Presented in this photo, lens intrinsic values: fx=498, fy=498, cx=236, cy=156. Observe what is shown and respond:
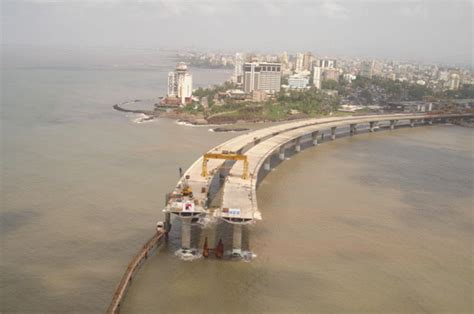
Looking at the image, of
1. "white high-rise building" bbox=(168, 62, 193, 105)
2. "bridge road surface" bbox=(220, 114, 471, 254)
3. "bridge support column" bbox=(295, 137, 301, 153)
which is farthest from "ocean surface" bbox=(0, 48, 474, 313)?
"white high-rise building" bbox=(168, 62, 193, 105)

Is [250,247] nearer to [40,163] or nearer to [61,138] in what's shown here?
[40,163]

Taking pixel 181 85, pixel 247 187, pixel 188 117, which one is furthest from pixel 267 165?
pixel 181 85

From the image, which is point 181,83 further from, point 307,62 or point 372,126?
point 307,62

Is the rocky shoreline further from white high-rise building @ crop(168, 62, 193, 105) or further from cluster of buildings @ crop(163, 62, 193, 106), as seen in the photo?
white high-rise building @ crop(168, 62, 193, 105)

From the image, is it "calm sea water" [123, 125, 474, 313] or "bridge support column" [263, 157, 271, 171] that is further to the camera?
"bridge support column" [263, 157, 271, 171]

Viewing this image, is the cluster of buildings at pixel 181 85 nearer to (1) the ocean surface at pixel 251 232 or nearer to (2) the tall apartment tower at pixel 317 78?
(1) the ocean surface at pixel 251 232

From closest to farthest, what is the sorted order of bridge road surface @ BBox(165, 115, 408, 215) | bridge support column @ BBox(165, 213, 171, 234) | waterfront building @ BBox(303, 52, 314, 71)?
bridge road surface @ BBox(165, 115, 408, 215) → bridge support column @ BBox(165, 213, 171, 234) → waterfront building @ BBox(303, 52, 314, 71)
